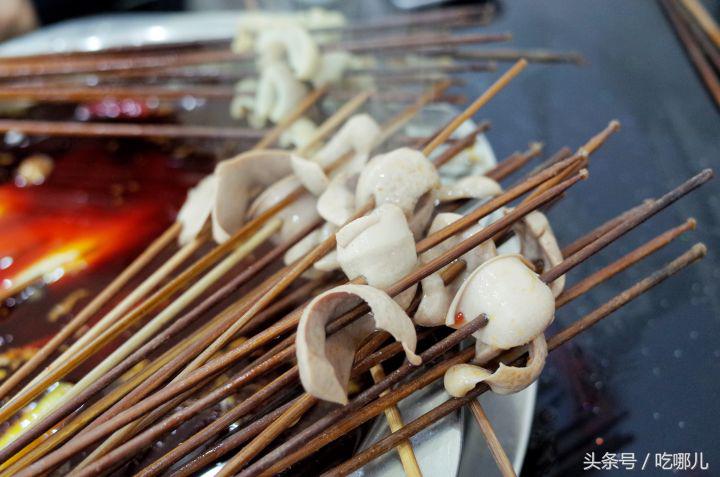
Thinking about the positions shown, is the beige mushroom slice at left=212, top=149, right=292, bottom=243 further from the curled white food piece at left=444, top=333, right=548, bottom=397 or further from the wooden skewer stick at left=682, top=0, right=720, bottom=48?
the wooden skewer stick at left=682, top=0, right=720, bottom=48

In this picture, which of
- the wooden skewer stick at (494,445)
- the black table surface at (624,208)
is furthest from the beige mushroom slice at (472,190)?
the black table surface at (624,208)

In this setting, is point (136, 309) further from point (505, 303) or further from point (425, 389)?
point (505, 303)

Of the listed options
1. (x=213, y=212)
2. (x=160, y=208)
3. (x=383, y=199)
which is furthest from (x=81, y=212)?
(x=383, y=199)

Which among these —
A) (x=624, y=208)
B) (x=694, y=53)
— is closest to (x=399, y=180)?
(x=624, y=208)

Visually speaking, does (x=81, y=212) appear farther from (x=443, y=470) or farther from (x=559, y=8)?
(x=559, y=8)

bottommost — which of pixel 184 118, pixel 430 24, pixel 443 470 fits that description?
pixel 443 470

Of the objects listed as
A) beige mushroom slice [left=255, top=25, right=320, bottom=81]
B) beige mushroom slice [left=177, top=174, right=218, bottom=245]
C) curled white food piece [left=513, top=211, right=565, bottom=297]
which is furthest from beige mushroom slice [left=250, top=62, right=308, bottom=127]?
curled white food piece [left=513, top=211, right=565, bottom=297]
